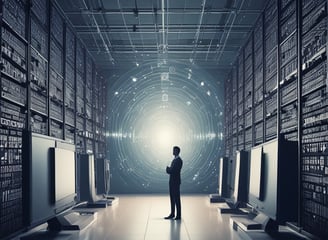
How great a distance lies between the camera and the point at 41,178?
4.86 metres

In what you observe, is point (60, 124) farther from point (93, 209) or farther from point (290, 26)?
point (290, 26)

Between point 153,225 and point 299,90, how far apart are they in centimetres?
282

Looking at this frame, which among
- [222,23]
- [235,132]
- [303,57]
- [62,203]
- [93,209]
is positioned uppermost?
[222,23]

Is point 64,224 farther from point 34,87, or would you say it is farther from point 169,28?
point 169,28

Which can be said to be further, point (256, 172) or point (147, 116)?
point (147, 116)

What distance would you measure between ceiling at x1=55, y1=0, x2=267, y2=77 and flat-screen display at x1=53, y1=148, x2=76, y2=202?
10.2 feet

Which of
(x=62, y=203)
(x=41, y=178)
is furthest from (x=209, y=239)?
(x=41, y=178)

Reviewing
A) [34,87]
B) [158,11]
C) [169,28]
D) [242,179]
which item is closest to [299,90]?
[242,179]

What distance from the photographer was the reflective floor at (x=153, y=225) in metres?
6.09

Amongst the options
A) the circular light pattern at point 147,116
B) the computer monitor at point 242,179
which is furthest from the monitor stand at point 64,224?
the circular light pattern at point 147,116

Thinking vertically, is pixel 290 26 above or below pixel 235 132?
above

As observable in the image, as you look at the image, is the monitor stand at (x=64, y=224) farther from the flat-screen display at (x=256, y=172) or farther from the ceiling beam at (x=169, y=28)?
the ceiling beam at (x=169, y=28)

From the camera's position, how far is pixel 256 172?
587cm

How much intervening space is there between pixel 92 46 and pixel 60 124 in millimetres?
3338
